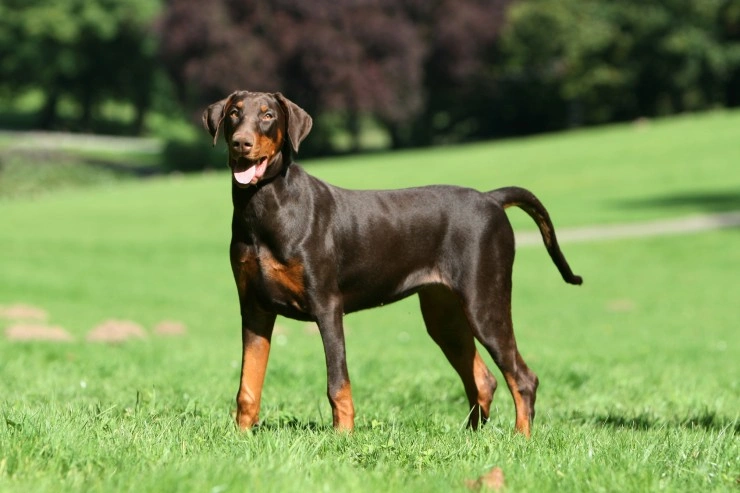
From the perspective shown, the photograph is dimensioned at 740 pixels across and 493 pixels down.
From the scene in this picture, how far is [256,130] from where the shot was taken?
546 cm

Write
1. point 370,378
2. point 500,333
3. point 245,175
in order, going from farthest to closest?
point 370,378
point 500,333
point 245,175

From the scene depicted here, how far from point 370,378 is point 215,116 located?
3.56 meters

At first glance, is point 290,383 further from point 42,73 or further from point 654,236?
point 42,73

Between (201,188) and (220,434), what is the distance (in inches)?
1415

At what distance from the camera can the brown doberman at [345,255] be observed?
562 cm

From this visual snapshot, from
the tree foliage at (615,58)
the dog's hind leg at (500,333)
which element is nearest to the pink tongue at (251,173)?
the dog's hind leg at (500,333)

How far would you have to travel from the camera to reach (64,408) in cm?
582

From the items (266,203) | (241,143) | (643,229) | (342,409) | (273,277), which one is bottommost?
(643,229)

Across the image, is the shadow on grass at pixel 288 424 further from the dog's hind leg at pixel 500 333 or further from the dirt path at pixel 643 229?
the dirt path at pixel 643 229

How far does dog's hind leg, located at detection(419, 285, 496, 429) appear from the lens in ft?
21.6

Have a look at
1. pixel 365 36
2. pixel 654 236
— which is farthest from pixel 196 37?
pixel 654 236

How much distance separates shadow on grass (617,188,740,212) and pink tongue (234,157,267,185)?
2572 centimetres

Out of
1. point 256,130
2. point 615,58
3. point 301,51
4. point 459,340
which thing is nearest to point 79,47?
point 301,51

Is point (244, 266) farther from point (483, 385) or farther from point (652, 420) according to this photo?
point (652, 420)
